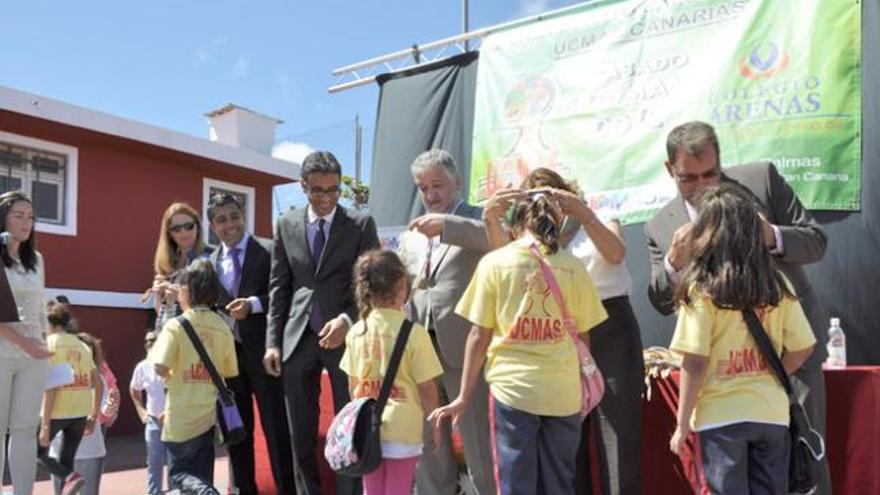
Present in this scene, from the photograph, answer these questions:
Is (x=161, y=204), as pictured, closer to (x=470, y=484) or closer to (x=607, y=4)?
(x=607, y=4)

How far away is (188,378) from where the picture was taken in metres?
4.05

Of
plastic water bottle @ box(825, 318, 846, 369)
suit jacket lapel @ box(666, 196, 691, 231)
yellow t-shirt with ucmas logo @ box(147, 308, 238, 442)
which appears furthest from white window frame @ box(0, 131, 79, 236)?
plastic water bottle @ box(825, 318, 846, 369)

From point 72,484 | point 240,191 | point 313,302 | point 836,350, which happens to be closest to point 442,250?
point 313,302

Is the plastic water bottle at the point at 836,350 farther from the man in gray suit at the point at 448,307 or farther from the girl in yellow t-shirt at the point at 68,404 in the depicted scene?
the girl in yellow t-shirt at the point at 68,404

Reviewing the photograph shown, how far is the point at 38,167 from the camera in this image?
11.1m

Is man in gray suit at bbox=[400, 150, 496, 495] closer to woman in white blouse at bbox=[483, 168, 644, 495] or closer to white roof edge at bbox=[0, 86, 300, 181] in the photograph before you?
woman in white blouse at bbox=[483, 168, 644, 495]

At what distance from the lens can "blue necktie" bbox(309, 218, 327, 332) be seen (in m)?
3.91

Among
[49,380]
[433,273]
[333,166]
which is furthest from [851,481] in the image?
[49,380]

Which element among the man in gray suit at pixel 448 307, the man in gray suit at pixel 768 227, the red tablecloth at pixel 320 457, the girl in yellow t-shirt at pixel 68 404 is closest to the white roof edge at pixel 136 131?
the girl in yellow t-shirt at pixel 68 404

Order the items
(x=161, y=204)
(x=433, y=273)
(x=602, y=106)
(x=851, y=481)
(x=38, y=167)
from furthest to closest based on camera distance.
Result: (x=161, y=204) → (x=38, y=167) → (x=602, y=106) → (x=433, y=273) → (x=851, y=481)

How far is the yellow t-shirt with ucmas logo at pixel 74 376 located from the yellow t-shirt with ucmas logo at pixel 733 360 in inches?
157

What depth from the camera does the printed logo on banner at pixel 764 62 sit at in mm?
4496

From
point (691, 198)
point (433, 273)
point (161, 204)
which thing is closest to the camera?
point (691, 198)

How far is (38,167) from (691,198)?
34.6ft
